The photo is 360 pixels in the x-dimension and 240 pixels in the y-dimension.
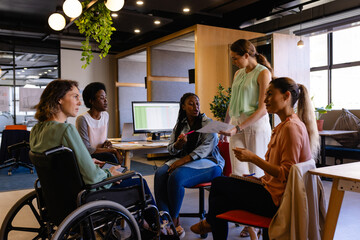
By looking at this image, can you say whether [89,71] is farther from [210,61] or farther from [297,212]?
[297,212]

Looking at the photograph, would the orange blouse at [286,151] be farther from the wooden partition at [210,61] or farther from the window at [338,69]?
the window at [338,69]

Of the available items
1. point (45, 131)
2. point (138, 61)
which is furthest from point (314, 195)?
point (138, 61)

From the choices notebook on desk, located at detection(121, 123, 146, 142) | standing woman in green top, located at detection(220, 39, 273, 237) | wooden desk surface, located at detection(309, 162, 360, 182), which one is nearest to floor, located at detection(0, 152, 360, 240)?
notebook on desk, located at detection(121, 123, 146, 142)

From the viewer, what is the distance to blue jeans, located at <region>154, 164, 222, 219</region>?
2811mm

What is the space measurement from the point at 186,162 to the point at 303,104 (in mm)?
1154

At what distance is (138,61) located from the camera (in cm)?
920

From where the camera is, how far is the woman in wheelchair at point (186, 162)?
2828 mm

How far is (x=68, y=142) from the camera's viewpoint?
1.88 metres

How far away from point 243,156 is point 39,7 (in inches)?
237

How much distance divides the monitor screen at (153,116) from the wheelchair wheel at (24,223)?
1.39 metres

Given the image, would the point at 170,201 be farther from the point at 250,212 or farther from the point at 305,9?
the point at 305,9

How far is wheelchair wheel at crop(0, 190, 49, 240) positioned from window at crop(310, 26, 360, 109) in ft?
22.3

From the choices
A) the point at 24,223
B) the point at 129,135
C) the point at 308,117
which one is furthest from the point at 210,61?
the point at 308,117

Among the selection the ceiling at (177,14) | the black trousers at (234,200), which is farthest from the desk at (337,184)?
the ceiling at (177,14)
